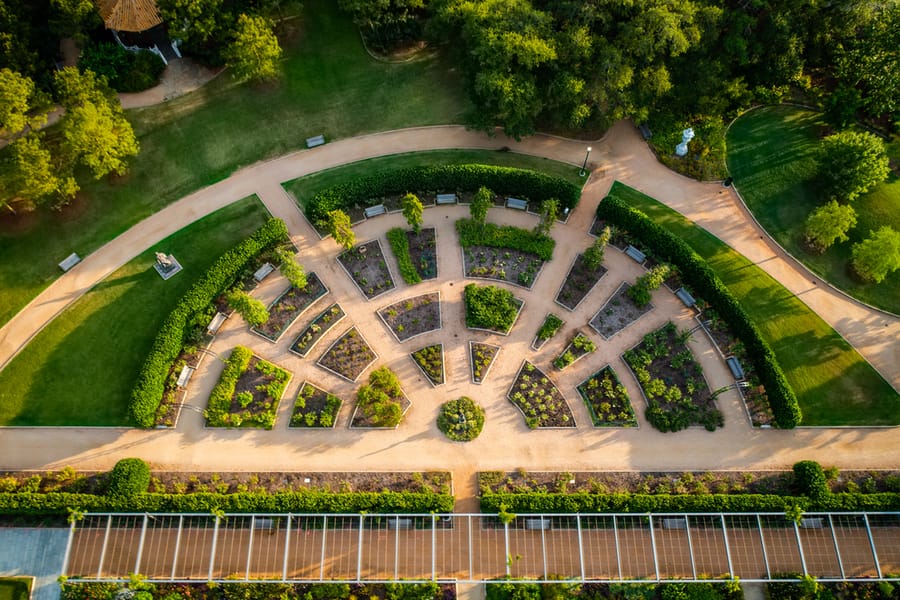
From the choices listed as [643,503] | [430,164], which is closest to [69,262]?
[430,164]

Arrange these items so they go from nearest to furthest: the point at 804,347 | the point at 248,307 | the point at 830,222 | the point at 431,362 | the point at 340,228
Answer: the point at 248,307 < the point at 431,362 < the point at 804,347 < the point at 340,228 < the point at 830,222

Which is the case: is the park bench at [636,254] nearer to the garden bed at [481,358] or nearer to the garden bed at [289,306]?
the garden bed at [481,358]

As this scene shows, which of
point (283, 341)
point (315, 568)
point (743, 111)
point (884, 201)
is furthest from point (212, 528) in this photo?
point (884, 201)

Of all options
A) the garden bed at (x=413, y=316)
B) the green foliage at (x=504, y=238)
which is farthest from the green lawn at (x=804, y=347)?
the garden bed at (x=413, y=316)

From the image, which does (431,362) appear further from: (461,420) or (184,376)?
(184,376)

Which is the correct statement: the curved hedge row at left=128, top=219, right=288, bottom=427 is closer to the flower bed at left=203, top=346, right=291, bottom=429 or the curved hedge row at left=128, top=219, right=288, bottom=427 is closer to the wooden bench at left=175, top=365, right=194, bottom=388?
the wooden bench at left=175, top=365, right=194, bottom=388

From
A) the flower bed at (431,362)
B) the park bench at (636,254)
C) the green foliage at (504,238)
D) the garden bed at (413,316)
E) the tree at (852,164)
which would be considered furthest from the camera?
the green foliage at (504,238)

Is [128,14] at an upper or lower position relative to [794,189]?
upper
